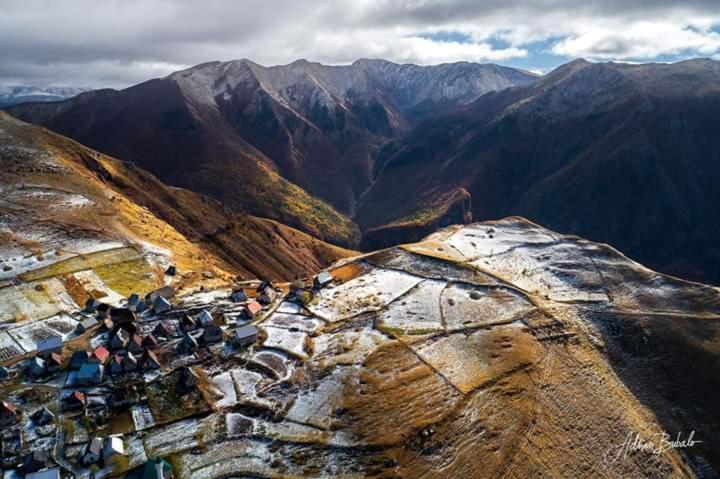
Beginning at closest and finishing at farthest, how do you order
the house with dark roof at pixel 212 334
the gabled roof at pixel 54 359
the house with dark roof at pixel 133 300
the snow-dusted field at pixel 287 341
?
the gabled roof at pixel 54 359, the snow-dusted field at pixel 287 341, the house with dark roof at pixel 212 334, the house with dark roof at pixel 133 300

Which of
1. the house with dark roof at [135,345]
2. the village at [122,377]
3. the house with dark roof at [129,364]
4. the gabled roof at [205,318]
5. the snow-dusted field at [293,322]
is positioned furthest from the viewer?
the snow-dusted field at [293,322]

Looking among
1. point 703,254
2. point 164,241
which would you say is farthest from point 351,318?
point 703,254

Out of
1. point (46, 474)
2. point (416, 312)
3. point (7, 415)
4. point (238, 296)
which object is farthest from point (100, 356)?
point (416, 312)

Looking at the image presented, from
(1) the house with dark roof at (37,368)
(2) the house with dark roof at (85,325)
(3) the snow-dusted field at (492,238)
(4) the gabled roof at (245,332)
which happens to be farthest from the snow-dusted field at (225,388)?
(3) the snow-dusted field at (492,238)

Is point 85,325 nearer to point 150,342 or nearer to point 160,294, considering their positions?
point 160,294

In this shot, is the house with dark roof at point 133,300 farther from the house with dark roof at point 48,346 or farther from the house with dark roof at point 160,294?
the house with dark roof at point 48,346

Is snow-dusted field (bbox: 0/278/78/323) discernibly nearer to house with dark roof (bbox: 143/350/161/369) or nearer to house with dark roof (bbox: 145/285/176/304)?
house with dark roof (bbox: 145/285/176/304)
